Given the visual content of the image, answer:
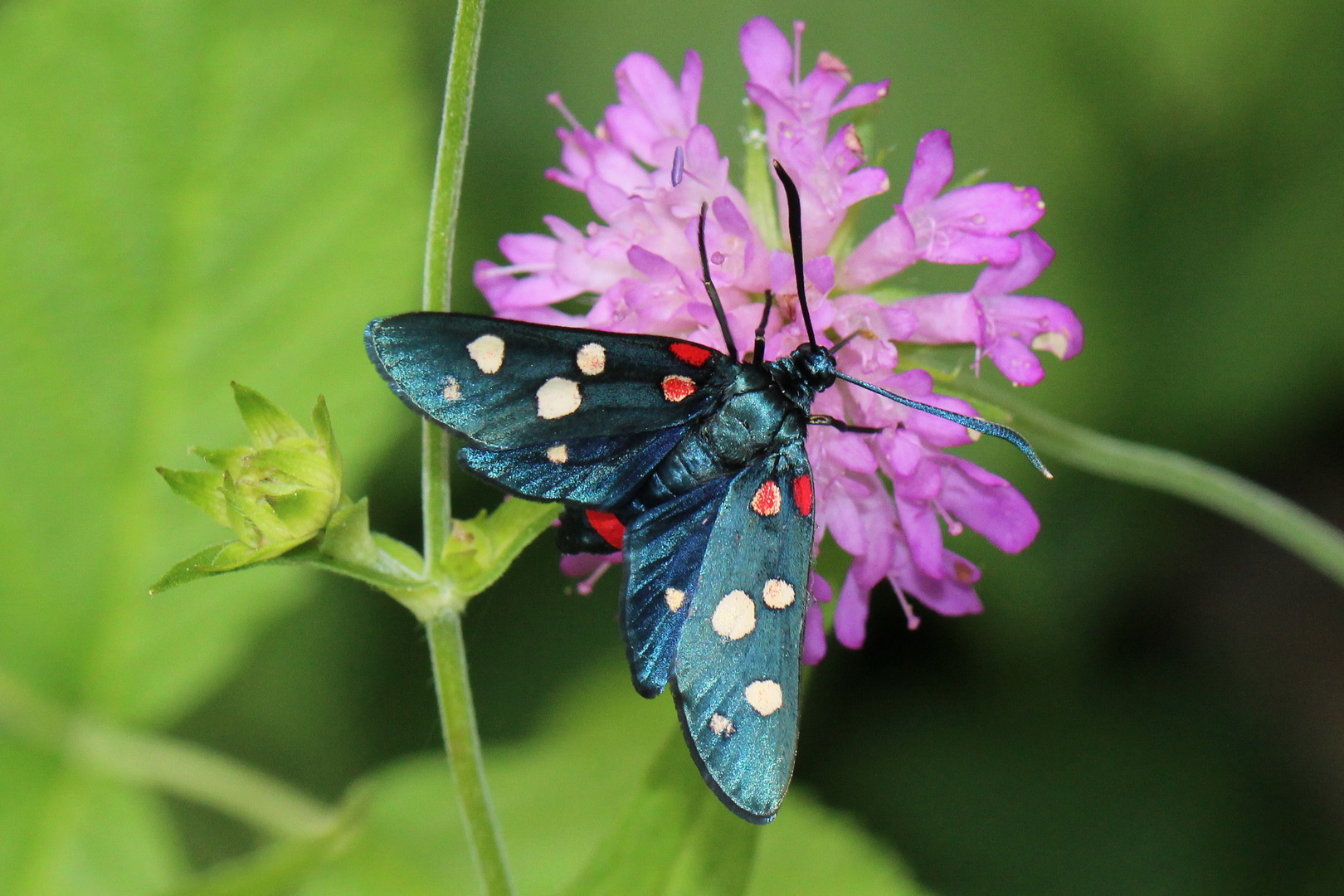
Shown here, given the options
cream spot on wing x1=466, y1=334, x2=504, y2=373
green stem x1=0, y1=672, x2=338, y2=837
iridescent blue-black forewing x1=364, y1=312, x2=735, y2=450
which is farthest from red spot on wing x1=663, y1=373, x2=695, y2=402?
green stem x1=0, y1=672, x2=338, y2=837

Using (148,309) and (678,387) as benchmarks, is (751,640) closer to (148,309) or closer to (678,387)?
(678,387)

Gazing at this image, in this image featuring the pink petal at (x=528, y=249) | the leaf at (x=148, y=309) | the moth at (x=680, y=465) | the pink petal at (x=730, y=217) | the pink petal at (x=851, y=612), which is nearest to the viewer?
the moth at (x=680, y=465)

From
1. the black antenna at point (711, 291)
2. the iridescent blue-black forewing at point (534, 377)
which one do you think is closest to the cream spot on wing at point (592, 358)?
the iridescent blue-black forewing at point (534, 377)

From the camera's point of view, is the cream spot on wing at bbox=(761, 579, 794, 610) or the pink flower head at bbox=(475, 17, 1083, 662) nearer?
the cream spot on wing at bbox=(761, 579, 794, 610)

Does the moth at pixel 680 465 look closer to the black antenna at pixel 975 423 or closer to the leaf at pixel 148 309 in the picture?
the black antenna at pixel 975 423

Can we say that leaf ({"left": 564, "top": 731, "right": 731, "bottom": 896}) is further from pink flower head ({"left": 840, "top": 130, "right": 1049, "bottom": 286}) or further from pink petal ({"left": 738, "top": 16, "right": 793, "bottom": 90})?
pink petal ({"left": 738, "top": 16, "right": 793, "bottom": 90})

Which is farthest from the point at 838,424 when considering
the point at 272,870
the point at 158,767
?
the point at 158,767
